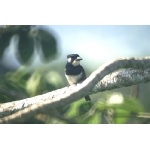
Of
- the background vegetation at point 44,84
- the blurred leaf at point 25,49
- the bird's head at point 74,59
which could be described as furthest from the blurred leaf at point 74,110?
the bird's head at point 74,59

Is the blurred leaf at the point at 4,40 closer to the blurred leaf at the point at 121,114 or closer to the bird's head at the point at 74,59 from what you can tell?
the bird's head at the point at 74,59

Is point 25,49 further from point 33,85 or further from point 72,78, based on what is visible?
point 72,78

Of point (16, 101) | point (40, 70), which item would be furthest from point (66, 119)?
point (40, 70)

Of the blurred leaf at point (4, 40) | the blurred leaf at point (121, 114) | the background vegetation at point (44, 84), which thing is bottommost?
the blurred leaf at point (121, 114)

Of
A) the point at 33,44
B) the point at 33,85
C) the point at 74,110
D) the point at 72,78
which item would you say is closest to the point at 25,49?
the point at 33,44

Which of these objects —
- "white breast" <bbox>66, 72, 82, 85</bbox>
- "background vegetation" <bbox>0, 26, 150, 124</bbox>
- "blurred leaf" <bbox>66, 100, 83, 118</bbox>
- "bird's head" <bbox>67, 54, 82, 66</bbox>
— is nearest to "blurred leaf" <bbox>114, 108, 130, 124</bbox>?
"background vegetation" <bbox>0, 26, 150, 124</bbox>

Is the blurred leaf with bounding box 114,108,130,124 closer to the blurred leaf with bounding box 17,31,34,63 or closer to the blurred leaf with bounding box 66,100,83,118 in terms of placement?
the blurred leaf with bounding box 66,100,83,118
